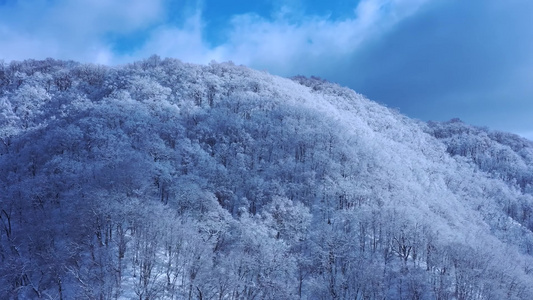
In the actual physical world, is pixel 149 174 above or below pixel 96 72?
below

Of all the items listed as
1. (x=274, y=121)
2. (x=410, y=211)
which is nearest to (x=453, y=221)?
(x=410, y=211)

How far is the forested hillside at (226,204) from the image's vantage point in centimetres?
5038

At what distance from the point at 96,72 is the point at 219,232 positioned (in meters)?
163

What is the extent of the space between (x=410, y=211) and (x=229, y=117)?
83.9m

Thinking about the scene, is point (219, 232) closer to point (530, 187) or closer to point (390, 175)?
point (390, 175)

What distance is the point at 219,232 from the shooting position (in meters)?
64.7

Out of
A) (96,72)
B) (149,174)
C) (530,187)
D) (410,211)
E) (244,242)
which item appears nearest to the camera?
(244,242)

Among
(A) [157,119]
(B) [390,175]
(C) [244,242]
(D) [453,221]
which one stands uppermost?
(A) [157,119]

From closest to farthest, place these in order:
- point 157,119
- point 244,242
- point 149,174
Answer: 1. point 244,242
2. point 149,174
3. point 157,119

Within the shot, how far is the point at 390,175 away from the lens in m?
111

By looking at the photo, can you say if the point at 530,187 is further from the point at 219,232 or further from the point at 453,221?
the point at 219,232

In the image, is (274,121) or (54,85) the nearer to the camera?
(274,121)

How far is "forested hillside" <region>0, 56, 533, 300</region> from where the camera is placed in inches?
1983

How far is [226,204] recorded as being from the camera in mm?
88125
